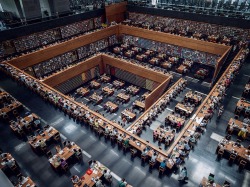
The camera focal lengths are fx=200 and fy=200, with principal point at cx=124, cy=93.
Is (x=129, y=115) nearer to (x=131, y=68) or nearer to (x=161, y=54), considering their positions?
(x=131, y=68)

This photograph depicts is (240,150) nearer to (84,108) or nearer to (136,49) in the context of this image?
(84,108)

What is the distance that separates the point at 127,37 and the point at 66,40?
9070 mm

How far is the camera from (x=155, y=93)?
18.6 meters

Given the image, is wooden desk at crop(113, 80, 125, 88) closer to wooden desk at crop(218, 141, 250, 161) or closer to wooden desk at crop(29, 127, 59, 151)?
wooden desk at crop(29, 127, 59, 151)

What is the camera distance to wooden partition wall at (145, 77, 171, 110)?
58.9 feet

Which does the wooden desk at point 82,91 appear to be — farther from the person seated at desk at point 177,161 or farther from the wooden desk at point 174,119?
the person seated at desk at point 177,161

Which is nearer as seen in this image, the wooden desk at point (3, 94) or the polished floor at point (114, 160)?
the polished floor at point (114, 160)

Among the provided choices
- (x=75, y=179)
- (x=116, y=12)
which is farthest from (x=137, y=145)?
(x=116, y=12)

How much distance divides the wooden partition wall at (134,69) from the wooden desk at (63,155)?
12349mm

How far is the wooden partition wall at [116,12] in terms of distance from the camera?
88.9 ft

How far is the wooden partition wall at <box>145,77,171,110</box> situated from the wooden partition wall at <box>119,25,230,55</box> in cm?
590

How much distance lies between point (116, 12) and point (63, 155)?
2266 cm

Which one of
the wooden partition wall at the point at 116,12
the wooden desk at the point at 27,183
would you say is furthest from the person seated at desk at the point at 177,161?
the wooden partition wall at the point at 116,12

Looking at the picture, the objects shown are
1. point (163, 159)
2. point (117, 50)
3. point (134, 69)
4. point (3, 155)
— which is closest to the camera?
point (163, 159)
